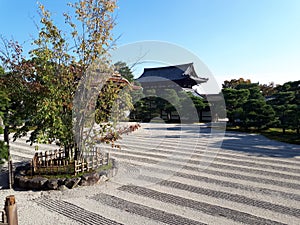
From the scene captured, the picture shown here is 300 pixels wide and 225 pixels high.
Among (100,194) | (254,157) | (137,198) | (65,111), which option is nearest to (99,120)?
(65,111)

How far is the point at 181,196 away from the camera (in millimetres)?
4352

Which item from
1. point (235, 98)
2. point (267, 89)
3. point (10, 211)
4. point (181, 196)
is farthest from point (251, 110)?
point (267, 89)

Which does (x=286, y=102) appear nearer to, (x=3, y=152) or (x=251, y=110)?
(x=251, y=110)

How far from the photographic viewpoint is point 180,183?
5.09m

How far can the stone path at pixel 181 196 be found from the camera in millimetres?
3537

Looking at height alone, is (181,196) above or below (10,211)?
below

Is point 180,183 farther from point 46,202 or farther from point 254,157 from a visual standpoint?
point 254,157

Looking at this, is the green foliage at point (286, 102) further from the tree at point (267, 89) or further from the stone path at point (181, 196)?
the tree at point (267, 89)

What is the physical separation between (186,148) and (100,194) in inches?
210

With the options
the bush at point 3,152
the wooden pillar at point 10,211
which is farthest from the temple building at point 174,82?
the wooden pillar at point 10,211

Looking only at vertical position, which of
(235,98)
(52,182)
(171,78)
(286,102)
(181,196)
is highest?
(171,78)

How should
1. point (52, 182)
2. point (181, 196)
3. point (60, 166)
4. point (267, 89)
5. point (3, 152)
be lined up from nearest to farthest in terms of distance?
1. point (3, 152)
2. point (181, 196)
3. point (52, 182)
4. point (60, 166)
5. point (267, 89)

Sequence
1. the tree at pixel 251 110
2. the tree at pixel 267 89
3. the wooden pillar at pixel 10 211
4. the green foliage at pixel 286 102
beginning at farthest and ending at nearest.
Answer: the tree at pixel 267 89 < the tree at pixel 251 110 < the green foliage at pixel 286 102 < the wooden pillar at pixel 10 211

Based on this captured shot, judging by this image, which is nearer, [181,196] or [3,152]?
[3,152]
